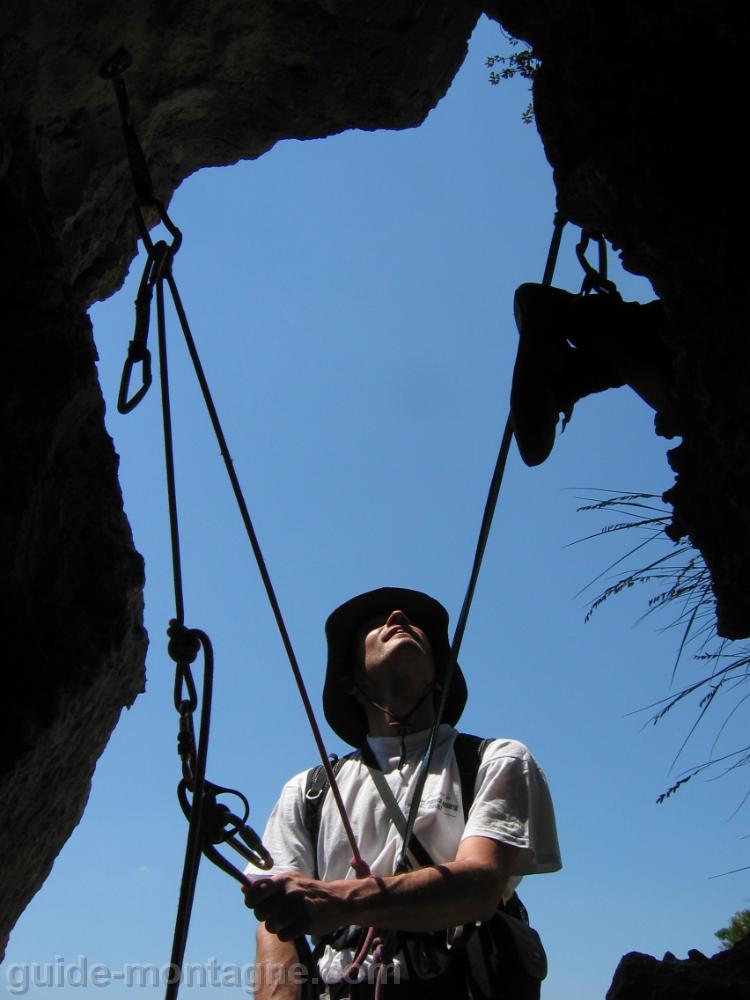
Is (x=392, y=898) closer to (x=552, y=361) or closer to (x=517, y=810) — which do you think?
(x=517, y=810)

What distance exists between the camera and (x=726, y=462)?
2412mm

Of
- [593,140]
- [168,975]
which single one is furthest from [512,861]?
[593,140]

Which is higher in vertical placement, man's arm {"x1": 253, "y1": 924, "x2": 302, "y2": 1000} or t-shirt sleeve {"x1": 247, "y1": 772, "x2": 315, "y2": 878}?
t-shirt sleeve {"x1": 247, "y1": 772, "x2": 315, "y2": 878}

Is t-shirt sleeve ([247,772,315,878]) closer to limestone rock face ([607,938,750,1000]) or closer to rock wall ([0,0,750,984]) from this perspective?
rock wall ([0,0,750,984])

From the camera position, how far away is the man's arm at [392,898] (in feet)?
7.39

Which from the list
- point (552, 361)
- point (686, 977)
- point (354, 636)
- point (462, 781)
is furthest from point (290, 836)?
point (552, 361)

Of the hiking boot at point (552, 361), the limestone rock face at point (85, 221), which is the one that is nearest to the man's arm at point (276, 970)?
the limestone rock face at point (85, 221)

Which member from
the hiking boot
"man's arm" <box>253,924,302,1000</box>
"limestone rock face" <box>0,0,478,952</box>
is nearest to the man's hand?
"man's arm" <box>253,924,302,1000</box>

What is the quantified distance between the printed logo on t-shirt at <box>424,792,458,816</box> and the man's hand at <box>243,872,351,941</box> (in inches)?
19.5

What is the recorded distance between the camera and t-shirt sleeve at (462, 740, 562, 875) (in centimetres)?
262

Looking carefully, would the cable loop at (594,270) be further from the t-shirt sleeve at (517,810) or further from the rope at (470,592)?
the t-shirt sleeve at (517,810)

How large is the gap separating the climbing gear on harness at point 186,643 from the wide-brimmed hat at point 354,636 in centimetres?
57

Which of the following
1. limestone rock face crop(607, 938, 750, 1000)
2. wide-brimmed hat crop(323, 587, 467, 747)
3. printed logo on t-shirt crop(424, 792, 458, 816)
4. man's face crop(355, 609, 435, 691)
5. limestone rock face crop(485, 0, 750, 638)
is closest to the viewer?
limestone rock face crop(607, 938, 750, 1000)

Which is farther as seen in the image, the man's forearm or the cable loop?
the cable loop
